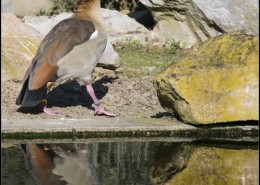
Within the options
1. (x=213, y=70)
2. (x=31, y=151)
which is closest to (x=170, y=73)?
(x=213, y=70)

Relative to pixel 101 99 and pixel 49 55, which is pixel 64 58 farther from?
pixel 101 99

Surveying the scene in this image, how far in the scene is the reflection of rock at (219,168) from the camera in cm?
723

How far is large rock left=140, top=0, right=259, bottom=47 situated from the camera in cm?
1363

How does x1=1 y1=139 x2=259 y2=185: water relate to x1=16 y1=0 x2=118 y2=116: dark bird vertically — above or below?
below

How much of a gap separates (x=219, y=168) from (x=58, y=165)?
1.53 metres

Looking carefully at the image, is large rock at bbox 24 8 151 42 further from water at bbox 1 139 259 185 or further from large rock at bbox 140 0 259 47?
water at bbox 1 139 259 185

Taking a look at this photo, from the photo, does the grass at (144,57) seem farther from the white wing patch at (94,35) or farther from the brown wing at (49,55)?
the brown wing at (49,55)

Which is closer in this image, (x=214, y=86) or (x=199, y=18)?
(x=214, y=86)

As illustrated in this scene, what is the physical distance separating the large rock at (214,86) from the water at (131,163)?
0.39 metres

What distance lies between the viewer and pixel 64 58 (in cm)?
953

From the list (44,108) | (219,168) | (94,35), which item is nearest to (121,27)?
(94,35)

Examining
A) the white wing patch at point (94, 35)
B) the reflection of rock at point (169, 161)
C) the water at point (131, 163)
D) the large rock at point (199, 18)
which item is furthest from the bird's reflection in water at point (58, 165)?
the large rock at point (199, 18)

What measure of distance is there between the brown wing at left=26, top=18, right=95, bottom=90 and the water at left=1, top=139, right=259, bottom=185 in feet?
3.96

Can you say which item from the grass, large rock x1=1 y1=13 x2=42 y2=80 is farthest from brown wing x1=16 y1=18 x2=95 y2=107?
the grass
